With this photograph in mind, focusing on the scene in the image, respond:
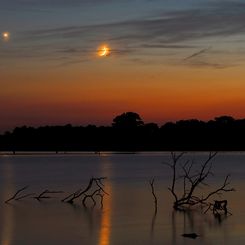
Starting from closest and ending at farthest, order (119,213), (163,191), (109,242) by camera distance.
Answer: (109,242), (119,213), (163,191)

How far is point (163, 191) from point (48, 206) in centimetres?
868

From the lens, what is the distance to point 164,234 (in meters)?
16.8

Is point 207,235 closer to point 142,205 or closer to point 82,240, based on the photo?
point 82,240

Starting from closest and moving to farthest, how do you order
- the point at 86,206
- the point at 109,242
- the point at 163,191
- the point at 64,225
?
the point at 109,242 → the point at 64,225 → the point at 86,206 → the point at 163,191

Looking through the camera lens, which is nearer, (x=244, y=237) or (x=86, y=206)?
(x=244, y=237)

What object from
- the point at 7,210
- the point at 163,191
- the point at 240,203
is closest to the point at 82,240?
the point at 7,210

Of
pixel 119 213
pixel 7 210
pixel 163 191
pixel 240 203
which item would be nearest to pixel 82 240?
pixel 119 213

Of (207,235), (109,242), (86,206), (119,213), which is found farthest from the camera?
(86,206)

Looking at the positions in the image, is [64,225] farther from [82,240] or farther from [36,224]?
[82,240]

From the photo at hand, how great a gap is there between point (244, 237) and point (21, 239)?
544 cm

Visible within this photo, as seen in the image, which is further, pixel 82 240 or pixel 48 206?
pixel 48 206

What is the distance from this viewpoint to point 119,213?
21547mm

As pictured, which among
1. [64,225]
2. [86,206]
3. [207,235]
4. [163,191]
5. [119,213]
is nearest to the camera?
[207,235]

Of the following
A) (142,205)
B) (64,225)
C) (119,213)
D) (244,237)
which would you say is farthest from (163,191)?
(244,237)
